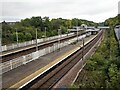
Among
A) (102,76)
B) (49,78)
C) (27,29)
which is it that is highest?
(27,29)

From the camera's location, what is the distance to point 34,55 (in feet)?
86.0

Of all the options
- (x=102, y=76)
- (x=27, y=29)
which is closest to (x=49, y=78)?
(x=102, y=76)

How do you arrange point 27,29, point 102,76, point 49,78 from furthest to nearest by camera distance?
point 27,29 < point 49,78 < point 102,76

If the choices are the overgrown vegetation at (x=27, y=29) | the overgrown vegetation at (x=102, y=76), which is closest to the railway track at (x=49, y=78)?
the overgrown vegetation at (x=102, y=76)

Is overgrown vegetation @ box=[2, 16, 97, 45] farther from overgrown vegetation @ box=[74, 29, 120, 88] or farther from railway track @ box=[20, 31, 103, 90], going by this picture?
overgrown vegetation @ box=[74, 29, 120, 88]

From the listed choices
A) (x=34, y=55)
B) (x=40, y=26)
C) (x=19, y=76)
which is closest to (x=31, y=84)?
(x=19, y=76)

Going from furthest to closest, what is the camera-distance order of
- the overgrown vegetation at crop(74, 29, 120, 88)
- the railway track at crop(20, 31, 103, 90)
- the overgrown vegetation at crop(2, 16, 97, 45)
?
the overgrown vegetation at crop(2, 16, 97, 45), the railway track at crop(20, 31, 103, 90), the overgrown vegetation at crop(74, 29, 120, 88)

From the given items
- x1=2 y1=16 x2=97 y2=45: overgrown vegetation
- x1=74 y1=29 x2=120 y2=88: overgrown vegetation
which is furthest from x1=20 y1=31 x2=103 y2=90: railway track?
x1=2 y1=16 x2=97 y2=45: overgrown vegetation

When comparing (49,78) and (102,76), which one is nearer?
(102,76)

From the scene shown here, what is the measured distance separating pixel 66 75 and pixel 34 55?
616cm

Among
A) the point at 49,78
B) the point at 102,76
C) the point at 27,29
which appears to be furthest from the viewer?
the point at 27,29

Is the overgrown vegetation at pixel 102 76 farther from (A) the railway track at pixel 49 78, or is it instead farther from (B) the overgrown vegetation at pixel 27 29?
(B) the overgrown vegetation at pixel 27 29

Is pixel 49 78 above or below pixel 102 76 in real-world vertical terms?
below

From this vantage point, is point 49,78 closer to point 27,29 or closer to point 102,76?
point 102,76
